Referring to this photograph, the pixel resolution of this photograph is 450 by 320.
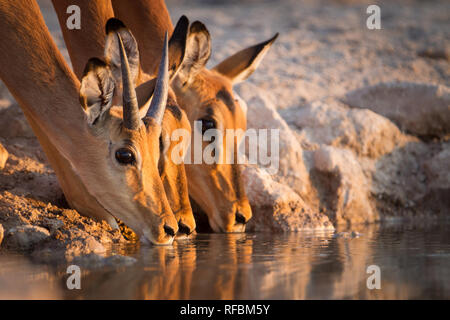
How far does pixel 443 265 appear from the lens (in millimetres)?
4156

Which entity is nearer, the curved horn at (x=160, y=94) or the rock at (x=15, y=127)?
the curved horn at (x=160, y=94)

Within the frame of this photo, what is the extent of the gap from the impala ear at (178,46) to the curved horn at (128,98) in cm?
124

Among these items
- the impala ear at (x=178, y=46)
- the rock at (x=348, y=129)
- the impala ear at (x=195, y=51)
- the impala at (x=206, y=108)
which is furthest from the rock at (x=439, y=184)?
the impala ear at (x=178, y=46)

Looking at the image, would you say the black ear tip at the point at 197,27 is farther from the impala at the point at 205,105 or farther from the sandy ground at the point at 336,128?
the sandy ground at the point at 336,128

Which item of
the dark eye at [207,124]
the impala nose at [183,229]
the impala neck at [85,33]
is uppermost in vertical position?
the impala neck at [85,33]

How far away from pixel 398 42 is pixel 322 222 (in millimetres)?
12093

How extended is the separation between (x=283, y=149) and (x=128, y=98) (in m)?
3.71

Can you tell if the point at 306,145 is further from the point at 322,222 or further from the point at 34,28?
the point at 34,28

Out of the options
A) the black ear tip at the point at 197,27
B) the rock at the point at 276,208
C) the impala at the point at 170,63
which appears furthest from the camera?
the rock at the point at 276,208

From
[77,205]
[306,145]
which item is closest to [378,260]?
[77,205]

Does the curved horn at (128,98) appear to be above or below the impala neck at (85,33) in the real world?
below

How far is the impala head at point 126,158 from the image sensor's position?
5027mm

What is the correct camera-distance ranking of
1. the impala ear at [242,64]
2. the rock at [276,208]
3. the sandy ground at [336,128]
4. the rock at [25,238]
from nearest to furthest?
the rock at [25,238], the sandy ground at [336,128], the rock at [276,208], the impala ear at [242,64]

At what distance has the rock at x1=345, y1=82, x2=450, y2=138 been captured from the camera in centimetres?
987
